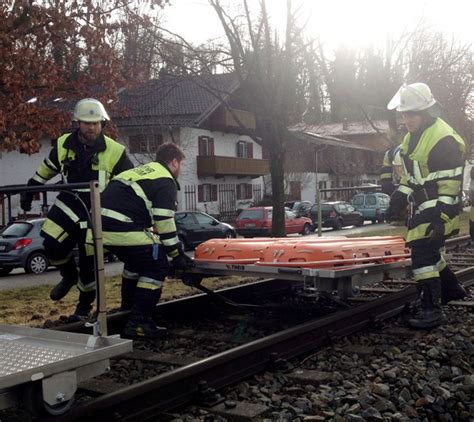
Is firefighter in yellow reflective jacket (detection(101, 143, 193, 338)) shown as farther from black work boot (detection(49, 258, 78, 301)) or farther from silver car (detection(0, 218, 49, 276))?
silver car (detection(0, 218, 49, 276))

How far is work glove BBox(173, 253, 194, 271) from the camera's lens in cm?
702

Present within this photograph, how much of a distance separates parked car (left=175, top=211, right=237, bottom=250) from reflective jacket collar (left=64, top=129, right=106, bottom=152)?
1804 cm

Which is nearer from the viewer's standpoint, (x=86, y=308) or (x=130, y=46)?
(x=86, y=308)

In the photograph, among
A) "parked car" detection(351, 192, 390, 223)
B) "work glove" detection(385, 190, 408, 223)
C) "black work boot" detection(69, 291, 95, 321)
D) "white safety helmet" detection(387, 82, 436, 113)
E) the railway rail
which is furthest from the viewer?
"parked car" detection(351, 192, 390, 223)

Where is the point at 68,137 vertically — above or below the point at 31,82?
below

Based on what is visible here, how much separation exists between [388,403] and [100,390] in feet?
6.63

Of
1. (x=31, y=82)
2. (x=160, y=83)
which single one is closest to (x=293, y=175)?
(x=160, y=83)

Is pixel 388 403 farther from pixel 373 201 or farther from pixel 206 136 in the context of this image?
pixel 206 136

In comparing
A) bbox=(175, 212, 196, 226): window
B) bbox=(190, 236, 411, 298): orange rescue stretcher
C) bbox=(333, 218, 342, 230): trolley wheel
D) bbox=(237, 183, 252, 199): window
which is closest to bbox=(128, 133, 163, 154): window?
bbox=(333, 218, 342, 230): trolley wheel

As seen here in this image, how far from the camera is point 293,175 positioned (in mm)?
54281

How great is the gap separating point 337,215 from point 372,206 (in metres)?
6.04

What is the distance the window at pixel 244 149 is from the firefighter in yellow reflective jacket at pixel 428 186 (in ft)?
146

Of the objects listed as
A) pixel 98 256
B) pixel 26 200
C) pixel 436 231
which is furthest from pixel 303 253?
pixel 98 256

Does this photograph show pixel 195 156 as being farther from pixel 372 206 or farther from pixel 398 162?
pixel 398 162
